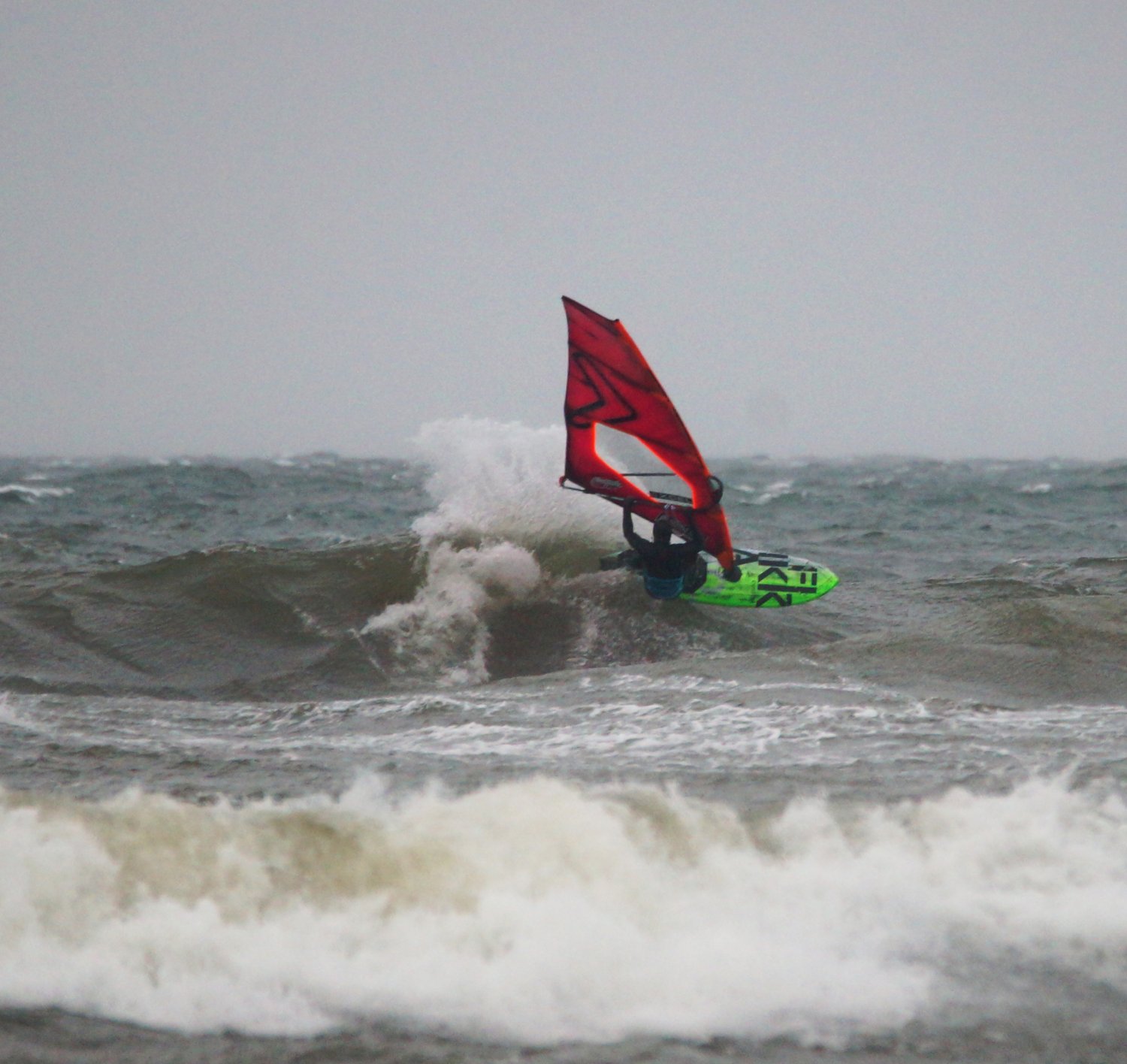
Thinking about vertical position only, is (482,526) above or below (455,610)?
above

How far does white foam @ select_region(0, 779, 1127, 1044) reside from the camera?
3.75 metres

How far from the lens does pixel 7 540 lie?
14.2 meters

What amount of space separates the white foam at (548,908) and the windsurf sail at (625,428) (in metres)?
5.00

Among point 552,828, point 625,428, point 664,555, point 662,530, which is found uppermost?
point 625,428

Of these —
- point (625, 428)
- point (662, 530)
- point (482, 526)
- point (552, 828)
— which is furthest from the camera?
point (482, 526)

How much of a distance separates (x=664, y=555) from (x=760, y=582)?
1.05 meters

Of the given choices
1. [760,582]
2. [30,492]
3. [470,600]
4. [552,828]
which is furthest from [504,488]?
[30,492]

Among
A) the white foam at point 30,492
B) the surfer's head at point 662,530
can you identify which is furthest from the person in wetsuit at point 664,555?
the white foam at point 30,492

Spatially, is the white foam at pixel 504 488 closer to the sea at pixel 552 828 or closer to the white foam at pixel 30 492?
the sea at pixel 552 828

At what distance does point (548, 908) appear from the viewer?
4.27m

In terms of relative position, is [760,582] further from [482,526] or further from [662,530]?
[482,526]

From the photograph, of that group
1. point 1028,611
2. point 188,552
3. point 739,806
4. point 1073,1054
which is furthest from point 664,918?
point 188,552

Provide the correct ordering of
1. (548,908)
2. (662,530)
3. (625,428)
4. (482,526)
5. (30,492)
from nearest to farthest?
(548,908) → (662,530) → (625,428) → (482,526) → (30,492)

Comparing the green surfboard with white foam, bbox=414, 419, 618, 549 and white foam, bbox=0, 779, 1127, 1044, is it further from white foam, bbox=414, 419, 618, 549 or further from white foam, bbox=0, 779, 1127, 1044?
white foam, bbox=0, 779, 1127, 1044
